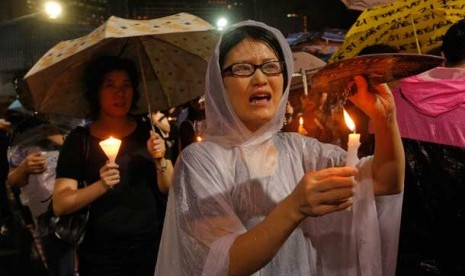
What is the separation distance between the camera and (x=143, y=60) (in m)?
3.77

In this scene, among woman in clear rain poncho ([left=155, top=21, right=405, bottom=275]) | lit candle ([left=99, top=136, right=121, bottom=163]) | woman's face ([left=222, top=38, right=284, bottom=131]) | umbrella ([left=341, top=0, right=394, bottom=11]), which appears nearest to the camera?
woman in clear rain poncho ([left=155, top=21, right=405, bottom=275])

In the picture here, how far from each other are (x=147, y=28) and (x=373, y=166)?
1.75m

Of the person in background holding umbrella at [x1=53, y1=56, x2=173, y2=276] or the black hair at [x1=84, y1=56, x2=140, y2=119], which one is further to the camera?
the black hair at [x1=84, y1=56, x2=140, y2=119]

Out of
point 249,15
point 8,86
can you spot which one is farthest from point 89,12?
point 8,86

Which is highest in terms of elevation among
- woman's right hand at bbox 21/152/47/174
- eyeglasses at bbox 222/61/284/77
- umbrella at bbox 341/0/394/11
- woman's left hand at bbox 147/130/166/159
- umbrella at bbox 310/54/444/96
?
umbrella at bbox 341/0/394/11

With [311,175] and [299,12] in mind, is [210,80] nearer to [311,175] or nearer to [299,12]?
[311,175]

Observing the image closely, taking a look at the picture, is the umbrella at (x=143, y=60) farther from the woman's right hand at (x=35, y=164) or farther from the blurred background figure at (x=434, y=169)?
the blurred background figure at (x=434, y=169)

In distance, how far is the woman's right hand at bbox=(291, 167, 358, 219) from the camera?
146cm

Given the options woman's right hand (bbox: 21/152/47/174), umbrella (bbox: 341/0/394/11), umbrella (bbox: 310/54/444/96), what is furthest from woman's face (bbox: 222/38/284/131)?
woman's right hand (bbox: 21/152/47/174)

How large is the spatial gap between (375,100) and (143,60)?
230 cm

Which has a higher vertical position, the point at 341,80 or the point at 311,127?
the point at 341,80

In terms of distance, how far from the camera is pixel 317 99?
6.32 meters

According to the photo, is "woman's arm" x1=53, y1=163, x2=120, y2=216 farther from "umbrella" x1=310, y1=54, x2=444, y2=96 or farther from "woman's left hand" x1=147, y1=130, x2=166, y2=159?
"umbrella" x1=310, y1=54, x2=444, y2=96

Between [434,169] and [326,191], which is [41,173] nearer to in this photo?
[434,169]
